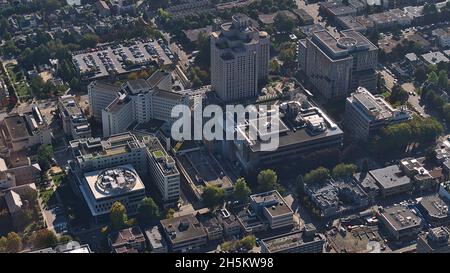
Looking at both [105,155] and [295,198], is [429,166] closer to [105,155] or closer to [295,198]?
[295,198]

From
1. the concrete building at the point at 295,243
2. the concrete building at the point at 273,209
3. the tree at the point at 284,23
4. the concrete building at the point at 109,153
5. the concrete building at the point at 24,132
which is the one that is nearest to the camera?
the concrete building at the point at 295,243

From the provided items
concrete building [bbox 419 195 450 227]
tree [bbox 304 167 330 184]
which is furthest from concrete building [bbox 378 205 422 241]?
tree [bbox 304 167 330 184]


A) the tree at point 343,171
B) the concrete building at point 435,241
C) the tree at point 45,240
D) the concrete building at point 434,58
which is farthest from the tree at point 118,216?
the concrete building at point 434,58

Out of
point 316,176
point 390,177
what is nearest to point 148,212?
point 316,176

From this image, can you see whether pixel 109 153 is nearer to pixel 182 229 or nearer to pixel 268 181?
pixel 182 229

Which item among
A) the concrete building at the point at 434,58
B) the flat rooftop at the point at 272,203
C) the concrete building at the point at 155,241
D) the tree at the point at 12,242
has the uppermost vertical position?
the tree at the point at 12,242

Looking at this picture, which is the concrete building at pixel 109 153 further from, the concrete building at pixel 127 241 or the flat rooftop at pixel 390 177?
the flat rooftop at pixel 390 177
